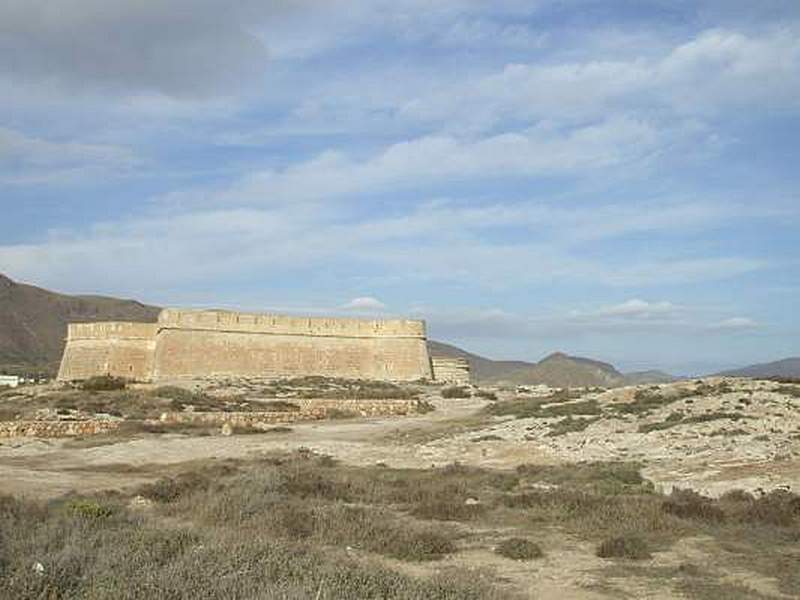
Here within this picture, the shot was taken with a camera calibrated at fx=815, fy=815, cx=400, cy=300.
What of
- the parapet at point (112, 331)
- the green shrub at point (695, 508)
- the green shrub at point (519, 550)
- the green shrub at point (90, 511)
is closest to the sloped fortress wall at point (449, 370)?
the parapet at point (112, 331)

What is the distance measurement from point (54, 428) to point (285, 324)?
28441 mm

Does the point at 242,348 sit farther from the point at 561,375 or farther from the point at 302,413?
the point at 561,375

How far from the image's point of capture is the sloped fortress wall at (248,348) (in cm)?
4944

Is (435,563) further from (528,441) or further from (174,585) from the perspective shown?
(528,441)

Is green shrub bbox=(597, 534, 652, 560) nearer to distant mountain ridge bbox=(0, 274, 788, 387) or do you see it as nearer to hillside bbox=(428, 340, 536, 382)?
distant mountain ridge bbox=(0, 274, 788, 387)

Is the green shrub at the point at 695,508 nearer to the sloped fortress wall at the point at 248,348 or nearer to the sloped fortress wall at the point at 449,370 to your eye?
the sloped fortress wall at the point at 248,348

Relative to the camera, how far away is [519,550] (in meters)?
9.20

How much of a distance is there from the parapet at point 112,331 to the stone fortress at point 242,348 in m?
0.06

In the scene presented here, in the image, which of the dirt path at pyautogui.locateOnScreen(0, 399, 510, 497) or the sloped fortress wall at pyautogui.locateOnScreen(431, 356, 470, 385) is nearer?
the dirt path at pyautogui.locateOnScreen(0, 399, 510, 497)

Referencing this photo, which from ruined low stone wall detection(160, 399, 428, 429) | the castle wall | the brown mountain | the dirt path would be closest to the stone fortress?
the castle wall

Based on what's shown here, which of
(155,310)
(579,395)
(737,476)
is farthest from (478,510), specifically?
(155,310)

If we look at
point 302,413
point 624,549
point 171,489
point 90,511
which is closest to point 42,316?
point 302,413

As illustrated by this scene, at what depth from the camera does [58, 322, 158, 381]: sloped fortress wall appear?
50.6m

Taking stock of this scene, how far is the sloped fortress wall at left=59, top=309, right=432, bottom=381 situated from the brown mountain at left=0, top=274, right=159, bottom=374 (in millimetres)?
54256
